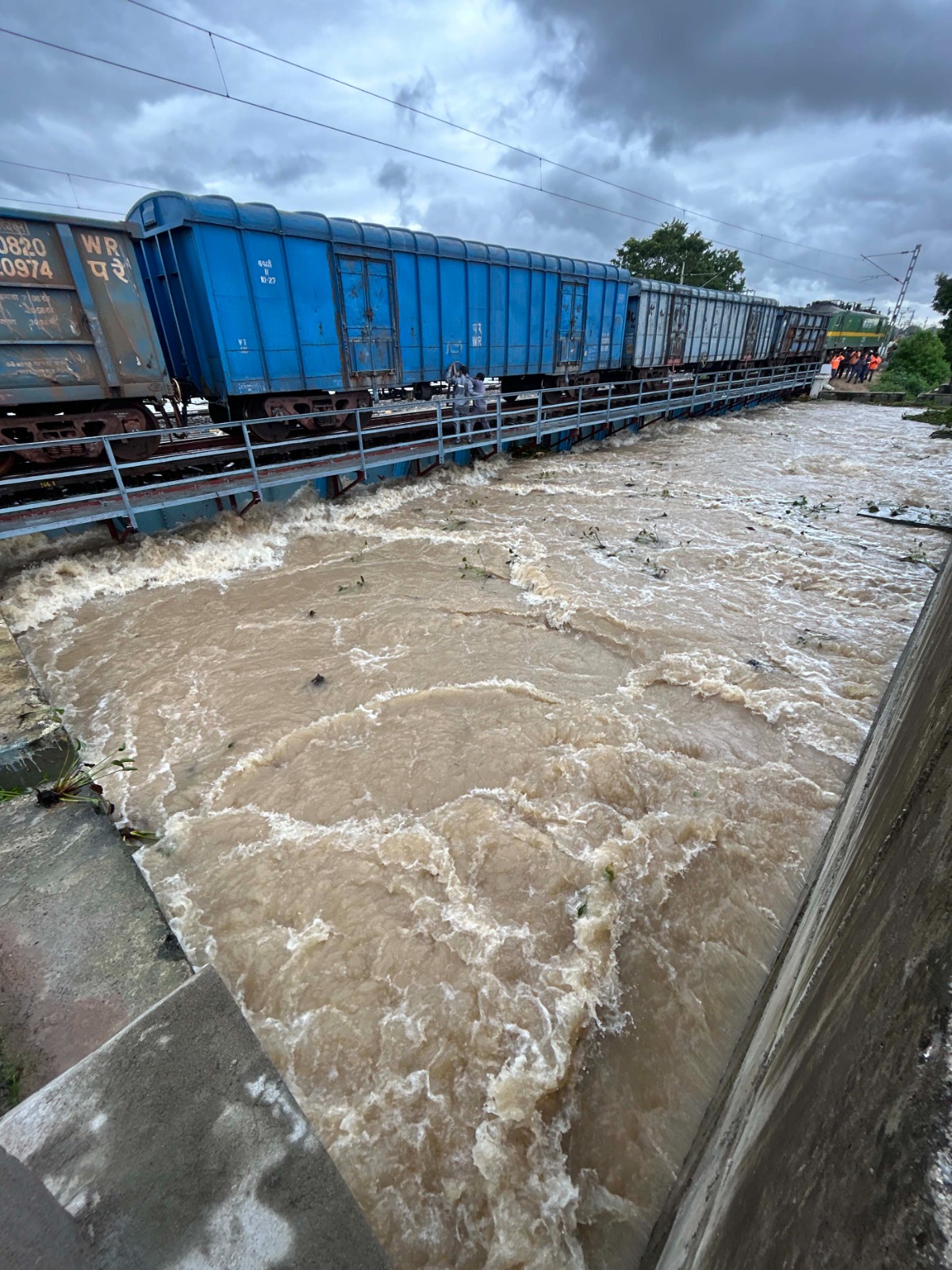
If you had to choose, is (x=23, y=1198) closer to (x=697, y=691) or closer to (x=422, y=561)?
(x=697, y=691)

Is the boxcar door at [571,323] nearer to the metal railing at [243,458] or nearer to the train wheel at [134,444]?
the metal railing at [243,458]

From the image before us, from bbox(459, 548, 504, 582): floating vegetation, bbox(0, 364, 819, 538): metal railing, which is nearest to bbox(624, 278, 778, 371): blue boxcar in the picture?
bbox(0, 364, 819, 538): metal railing

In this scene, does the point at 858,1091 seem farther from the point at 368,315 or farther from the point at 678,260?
the point at 678,260

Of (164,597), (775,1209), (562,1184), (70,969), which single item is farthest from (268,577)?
(775,1209)

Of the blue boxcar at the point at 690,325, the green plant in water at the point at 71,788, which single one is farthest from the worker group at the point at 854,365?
the green plant in water at the point at 71,788

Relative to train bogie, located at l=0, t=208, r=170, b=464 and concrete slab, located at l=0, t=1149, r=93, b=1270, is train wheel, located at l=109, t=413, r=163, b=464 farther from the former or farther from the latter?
concrete slab, located at l=0, t=1149, r=93, b=1270

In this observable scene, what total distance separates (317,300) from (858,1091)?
11549mm

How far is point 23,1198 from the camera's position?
1.33 m

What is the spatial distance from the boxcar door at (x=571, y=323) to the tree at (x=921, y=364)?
98.0 ft

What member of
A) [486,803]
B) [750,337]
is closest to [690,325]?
[750,337]

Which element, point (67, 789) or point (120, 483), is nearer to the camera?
point (67, 789)

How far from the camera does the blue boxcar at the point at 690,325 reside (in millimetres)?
17516

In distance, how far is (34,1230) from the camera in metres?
1.29

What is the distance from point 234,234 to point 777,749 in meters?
10.3
